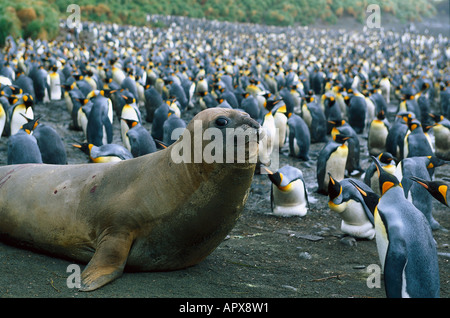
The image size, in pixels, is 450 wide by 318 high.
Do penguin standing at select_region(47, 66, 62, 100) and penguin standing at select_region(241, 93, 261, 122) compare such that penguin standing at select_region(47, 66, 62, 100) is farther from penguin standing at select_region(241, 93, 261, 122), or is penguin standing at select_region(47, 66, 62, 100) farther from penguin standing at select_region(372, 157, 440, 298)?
penguin standing at select_region(372, 157, 440, 298)

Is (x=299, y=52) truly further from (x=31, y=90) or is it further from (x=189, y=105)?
(x=31, y=90)

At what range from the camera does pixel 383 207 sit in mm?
3352

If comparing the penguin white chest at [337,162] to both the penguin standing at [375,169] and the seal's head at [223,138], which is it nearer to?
the penguin standing at [375,169]

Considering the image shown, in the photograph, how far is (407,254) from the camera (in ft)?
10.1

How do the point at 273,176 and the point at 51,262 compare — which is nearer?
the point at 51,262

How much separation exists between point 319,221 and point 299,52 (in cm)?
2540

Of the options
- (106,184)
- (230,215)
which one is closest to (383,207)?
(230,215)

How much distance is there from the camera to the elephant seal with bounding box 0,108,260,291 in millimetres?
3148

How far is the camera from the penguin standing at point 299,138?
29.5 feet

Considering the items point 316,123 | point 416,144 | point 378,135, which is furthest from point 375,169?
point 316,123

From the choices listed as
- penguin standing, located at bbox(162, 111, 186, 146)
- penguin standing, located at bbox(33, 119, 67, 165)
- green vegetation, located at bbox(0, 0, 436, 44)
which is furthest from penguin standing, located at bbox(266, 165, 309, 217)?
green vegetation, located at bbox(0, 0, 436, 44)

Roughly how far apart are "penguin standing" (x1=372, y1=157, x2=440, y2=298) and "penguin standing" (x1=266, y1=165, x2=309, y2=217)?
110 inches

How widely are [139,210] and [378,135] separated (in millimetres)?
7320

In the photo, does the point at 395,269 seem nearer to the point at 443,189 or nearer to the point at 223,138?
the point at 443,189
